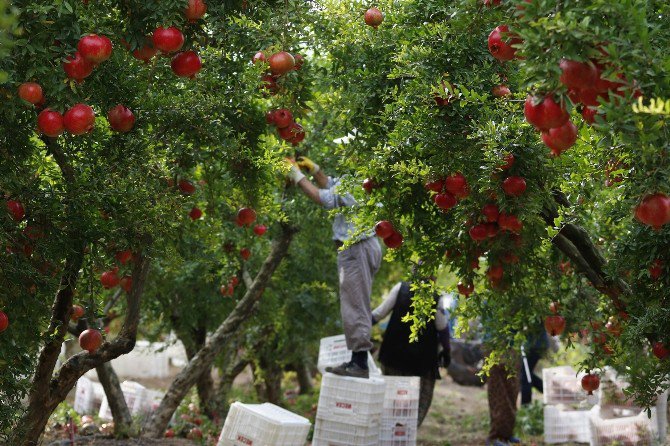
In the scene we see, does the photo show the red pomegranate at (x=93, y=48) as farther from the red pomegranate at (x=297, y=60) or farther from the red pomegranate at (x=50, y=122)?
the red pomegranate at (x=297, y=60)

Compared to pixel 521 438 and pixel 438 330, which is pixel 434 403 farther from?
pixel 438 330

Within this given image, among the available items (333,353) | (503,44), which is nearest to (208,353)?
(333,353)

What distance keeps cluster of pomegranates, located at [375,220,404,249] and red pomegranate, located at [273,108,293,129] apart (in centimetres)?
72

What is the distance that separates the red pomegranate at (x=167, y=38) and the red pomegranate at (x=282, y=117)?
3.26 feet

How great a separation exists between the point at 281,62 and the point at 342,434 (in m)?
3.27

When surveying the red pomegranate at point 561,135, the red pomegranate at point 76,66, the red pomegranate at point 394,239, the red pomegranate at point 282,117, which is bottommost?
the red pomegranate at point 561,135

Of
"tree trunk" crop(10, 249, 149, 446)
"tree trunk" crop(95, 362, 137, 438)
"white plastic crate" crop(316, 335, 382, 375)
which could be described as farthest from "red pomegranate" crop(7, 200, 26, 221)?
"white plastic crate" crop(316, 335, 382, 375)

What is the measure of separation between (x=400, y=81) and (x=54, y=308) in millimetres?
2096

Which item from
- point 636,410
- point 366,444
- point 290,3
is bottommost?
point 366,444

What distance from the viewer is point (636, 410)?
725cm

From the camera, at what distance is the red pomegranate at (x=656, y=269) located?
3.65 m

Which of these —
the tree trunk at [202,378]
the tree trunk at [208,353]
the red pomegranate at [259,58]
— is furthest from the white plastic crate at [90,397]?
the red pomegranate at [259,58]

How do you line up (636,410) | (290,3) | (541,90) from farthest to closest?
(636,410)
(290,3)
(541,90)

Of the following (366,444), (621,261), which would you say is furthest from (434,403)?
(621,261)
